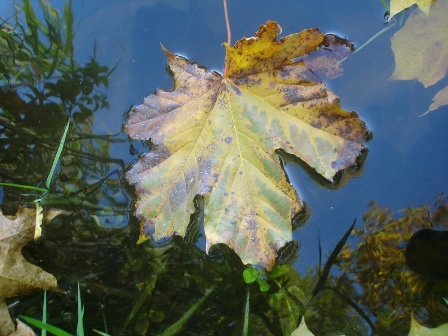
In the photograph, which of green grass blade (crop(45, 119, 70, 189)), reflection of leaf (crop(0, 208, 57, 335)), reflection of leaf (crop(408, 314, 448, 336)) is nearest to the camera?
reflection of leaf (crop(408, 314, 448, 336))

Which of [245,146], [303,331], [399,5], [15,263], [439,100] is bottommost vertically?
[303,331]

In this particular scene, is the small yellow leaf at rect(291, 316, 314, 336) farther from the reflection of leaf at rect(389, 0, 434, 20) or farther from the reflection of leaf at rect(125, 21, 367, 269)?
the reflection of leaf at rect(389, 0, 434, 20)

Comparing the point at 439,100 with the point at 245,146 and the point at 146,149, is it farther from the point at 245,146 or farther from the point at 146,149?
the point at 146,149

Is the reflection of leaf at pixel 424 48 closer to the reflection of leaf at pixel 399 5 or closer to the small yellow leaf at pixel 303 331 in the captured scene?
the reflection of leaf at pixel 399 5

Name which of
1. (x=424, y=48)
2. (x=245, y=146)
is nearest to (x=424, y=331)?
(x=245, y=146)

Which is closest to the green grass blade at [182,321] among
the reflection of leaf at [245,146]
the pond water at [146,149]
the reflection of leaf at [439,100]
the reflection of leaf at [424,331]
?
the pond water at [146,149]

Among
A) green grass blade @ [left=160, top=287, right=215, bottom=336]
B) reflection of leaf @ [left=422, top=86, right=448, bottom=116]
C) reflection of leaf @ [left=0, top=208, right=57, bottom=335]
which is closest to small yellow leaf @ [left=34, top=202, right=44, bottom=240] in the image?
reflection of leaf @ [left=0, top=208, right=57, bottom=335]
